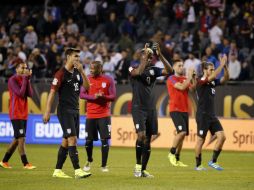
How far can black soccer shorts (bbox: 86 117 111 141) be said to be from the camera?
55.9ft

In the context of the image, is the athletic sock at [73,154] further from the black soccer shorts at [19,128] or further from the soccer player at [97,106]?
the black soccer shorts at [19,128]

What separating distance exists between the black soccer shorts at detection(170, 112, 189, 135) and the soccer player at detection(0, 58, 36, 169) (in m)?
4.04

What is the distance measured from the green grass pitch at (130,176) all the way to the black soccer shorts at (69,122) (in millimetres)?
935

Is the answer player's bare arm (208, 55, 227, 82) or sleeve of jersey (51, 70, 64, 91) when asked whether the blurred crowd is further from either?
sleeve of jersey (51, 70, 64, 91)

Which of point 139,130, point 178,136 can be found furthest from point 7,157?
point 178,136

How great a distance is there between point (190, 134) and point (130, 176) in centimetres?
990

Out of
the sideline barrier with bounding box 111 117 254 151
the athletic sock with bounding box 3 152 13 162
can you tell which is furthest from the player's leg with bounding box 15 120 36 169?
the sideline barrier with bounding box 111 117 254 151

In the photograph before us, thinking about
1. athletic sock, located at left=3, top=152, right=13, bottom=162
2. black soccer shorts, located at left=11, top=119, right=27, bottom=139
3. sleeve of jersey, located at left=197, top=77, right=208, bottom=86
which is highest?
sleeve of jersey, located at left=197, top=77, right=208, bottom=86

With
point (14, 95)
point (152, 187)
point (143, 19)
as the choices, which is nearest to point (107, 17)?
point (143, 19)

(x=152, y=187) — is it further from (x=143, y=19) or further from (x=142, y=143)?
(x=143, y=19)

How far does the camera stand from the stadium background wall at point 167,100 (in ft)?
88.8

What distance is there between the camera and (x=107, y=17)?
34062mm

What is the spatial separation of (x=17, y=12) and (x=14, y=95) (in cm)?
2018

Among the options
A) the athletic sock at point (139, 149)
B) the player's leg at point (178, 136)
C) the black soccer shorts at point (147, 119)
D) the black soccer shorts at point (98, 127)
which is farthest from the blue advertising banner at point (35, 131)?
the black soccer shorts at point (147, 119)
